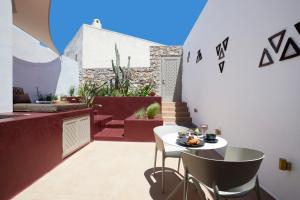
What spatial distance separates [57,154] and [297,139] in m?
A: 3.54

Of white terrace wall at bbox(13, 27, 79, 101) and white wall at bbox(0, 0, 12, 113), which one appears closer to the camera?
white wall at bbox(0, 0, 12, 113)

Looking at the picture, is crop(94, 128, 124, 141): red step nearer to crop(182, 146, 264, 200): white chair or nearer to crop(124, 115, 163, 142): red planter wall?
crop(124, 115, 163, 142): red planter wall

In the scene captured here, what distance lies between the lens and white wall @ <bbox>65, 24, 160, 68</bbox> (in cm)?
1184

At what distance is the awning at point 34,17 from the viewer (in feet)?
17.7

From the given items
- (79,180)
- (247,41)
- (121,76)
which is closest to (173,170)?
(79,180)

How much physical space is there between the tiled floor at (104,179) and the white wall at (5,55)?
1.53 metres

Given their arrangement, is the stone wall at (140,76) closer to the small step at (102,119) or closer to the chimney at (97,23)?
the small step at (102,119)

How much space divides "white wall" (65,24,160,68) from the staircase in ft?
15.5

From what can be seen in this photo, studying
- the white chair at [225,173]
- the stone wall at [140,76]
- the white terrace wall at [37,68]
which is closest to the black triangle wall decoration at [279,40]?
the white chair at [225,173]

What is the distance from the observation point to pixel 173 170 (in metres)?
3.35

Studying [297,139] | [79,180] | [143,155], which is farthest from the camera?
[143,155]

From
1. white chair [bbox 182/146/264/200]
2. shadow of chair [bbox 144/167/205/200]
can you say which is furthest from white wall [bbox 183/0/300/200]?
shadow of chair [bbox 144/167/205/200]

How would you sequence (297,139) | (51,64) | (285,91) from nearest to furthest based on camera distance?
(297,139)
(285,91)
(51,64)

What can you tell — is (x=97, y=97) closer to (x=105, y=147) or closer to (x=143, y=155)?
(x=105, y=147)
